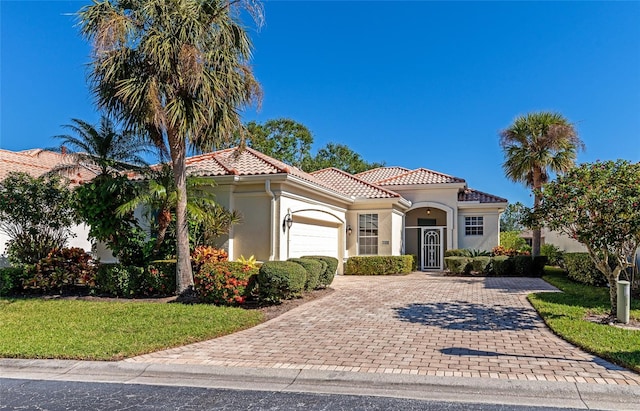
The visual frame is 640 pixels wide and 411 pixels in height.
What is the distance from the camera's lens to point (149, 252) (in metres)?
13.0

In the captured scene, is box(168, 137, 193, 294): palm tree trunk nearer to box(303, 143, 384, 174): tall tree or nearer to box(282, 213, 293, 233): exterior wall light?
box(282, 213, 293, 233): exterior wall light

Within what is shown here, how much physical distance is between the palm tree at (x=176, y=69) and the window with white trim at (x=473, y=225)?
1681 centimetres

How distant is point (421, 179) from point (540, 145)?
6008mm

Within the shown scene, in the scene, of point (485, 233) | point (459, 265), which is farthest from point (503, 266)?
point (485, 233)

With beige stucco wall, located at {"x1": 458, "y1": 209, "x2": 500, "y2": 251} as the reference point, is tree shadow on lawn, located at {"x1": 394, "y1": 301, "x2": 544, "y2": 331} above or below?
below

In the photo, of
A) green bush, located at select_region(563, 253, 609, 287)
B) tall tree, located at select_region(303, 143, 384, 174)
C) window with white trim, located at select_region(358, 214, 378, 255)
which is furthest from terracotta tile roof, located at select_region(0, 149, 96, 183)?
tall tree, located at select_region(303, 143, 384, 174)

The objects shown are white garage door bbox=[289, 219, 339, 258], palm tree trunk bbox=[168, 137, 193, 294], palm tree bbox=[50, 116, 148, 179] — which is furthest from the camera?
white garage door bbox=[289, 219, 339, 258]

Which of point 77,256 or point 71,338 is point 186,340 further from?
point 77,256

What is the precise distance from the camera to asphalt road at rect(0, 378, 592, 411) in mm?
4816

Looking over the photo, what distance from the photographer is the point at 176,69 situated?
11.1 meters

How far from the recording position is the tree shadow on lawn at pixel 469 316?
28.7 ft

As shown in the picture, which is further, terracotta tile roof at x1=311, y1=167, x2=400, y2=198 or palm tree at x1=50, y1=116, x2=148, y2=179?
terracotta tile roof at x1=311, y1=167, x2=400, y2=198

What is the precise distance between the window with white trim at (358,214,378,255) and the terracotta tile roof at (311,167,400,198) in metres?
1.04

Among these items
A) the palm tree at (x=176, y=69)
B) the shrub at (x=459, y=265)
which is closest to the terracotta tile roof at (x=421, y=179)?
the shrub at (x=459, y=265)
